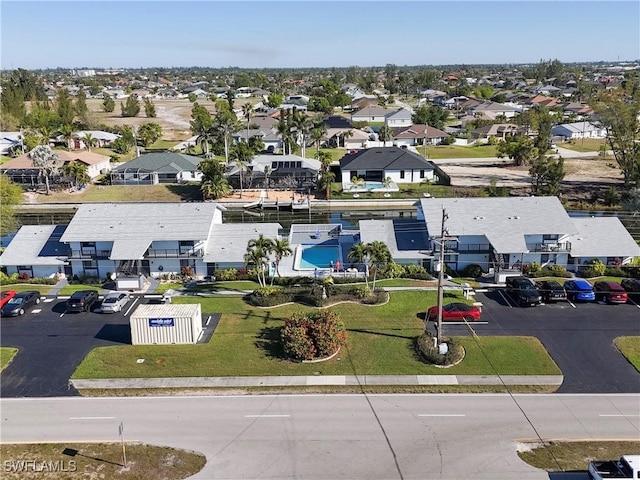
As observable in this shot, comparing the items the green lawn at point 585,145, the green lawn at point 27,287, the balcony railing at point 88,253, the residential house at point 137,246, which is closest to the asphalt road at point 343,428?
the green lawn at point 27,287

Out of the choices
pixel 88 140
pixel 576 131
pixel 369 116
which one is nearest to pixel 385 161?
pixel 88 140

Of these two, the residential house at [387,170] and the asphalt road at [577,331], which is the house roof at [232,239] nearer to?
the asphalt road at [577,331]

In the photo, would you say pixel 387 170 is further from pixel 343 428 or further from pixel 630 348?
pixel 343 428

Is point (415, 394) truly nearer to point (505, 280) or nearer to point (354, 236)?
point (505, 280)

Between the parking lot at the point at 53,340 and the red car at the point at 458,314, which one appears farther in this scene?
the red car at the point at 458,314

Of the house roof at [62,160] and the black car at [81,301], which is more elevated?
the house roof at [62,160]

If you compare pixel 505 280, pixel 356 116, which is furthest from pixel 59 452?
pixel 356 116

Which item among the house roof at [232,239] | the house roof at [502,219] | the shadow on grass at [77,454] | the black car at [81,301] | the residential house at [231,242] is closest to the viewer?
the shadow on grass at [77,454]

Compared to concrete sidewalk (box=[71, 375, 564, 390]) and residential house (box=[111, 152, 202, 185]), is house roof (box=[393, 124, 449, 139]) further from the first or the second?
concrete sidewalk (box=[71, 375, 564, 390])
